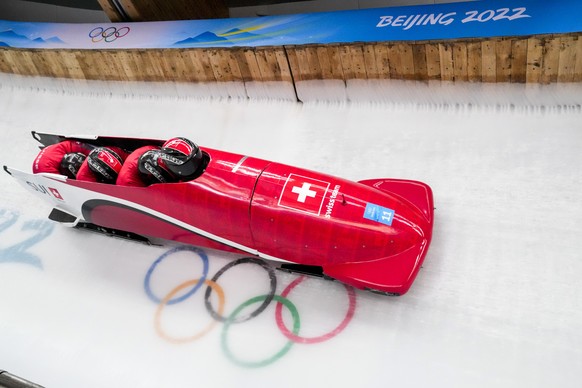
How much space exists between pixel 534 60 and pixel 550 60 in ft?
0.32

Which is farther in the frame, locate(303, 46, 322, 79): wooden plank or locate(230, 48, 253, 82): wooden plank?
locate(230, 48, 253, 82): wooden plank

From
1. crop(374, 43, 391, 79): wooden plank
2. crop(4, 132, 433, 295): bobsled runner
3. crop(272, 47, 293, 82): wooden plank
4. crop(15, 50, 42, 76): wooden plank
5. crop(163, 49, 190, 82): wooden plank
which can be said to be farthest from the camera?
crop(15, 50, 42, 76): wooden plank

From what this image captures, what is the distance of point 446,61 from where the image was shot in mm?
3389

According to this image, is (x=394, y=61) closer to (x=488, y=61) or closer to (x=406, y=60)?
(x=406, y=60)

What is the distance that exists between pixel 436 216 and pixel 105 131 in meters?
3.22

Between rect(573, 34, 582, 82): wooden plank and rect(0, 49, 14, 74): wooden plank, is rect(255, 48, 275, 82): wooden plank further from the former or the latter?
rect(0, 49, 14, 74): wooden plank

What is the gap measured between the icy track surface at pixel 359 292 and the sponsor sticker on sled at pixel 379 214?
17.0 inches

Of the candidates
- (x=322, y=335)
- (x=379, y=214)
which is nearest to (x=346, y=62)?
(x=379, y=214)

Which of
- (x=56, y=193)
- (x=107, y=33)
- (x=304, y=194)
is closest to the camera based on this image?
(x=304, y=194)

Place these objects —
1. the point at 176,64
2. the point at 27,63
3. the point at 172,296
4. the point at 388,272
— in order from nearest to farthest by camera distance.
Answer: the point at 388,272
the point at 172,296
the point at 176,64
the point at 27,63

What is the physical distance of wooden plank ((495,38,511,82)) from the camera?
3.13 metres

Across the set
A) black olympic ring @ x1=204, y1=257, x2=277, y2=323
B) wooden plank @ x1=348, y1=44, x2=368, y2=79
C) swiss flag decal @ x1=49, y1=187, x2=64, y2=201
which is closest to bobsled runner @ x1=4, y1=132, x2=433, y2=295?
black olympic ring @ x1=204, y1=257, x2=277, y2=323

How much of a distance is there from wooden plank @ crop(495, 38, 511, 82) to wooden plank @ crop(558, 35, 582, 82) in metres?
0.31

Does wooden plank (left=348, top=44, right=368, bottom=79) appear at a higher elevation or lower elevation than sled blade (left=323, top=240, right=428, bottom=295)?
higher
